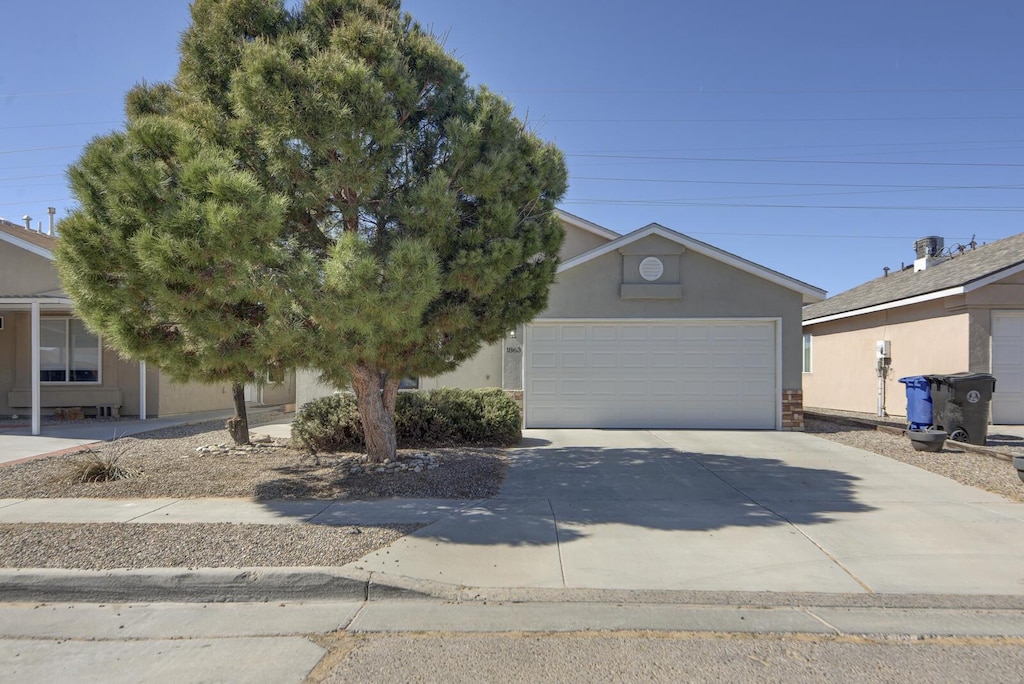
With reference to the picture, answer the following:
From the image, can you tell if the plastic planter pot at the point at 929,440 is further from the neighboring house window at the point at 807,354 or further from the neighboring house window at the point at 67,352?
the neighboring house window at the point at 67,352

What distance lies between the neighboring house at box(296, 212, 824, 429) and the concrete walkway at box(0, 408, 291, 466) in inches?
212

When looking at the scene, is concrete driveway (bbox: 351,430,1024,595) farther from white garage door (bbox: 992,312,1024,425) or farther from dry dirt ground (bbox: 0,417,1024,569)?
white garage door (bbox: 992,312,1024,425)

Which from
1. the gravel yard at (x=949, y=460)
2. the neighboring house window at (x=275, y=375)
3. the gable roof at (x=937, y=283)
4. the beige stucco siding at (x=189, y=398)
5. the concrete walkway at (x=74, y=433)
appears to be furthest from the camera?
the beige stucco siding at (x=189, y=398)

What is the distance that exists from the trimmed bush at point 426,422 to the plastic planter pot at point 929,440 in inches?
248

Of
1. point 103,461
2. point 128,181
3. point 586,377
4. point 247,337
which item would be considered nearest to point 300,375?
point 103,461

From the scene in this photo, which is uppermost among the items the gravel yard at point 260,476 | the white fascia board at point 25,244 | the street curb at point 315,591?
the white fascia board at point 25,244

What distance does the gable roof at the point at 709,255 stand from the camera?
12.5 metres

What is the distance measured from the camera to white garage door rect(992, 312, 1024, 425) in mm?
12977

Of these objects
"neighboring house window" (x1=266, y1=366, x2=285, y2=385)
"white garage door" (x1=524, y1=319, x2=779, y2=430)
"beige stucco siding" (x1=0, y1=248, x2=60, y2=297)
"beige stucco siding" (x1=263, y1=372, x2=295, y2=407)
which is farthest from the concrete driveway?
"beige stucco siding" (x1=263, y1=372, x2=295, y2=407)

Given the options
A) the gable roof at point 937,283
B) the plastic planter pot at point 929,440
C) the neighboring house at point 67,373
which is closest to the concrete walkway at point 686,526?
the plastic planter pot at point 929,440

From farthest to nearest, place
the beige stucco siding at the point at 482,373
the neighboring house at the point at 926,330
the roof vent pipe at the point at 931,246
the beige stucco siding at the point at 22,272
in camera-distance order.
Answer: the roof vent pipe at the point at 931,246
the beige stucco siding at the point at 22,272
the beige stucco siding at the point at 482,373
the neighboring house at the point at 926,330

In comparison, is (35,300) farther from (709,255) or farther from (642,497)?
(709,255)

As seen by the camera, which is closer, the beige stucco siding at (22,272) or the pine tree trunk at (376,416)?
the pine tree trunk at (376,416)

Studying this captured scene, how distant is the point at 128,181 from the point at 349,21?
9.34 feet
